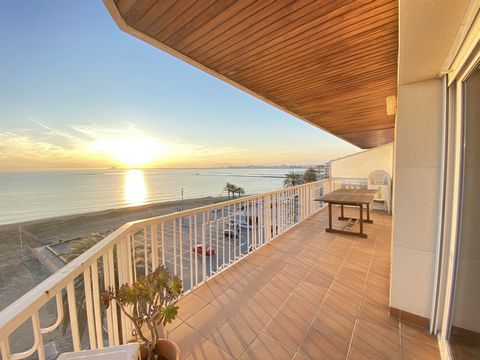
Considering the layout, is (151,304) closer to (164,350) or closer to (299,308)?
(164,350)

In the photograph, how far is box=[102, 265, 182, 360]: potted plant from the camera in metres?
1.13

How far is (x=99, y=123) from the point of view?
50.2 ft

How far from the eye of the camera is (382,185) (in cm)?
623

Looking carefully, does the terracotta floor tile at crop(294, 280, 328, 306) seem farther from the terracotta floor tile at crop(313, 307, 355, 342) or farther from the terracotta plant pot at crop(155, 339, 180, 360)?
the terracotta plant pot at crop(155, 339, 180, 360)

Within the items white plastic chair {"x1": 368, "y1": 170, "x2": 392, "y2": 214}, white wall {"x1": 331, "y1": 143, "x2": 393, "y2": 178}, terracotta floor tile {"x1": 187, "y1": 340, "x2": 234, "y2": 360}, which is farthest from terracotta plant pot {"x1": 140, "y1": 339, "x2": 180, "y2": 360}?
white wall {"x1": 331, "y1": 143, "x2": 393, "y2": 178}

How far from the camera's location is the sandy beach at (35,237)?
1128 cm

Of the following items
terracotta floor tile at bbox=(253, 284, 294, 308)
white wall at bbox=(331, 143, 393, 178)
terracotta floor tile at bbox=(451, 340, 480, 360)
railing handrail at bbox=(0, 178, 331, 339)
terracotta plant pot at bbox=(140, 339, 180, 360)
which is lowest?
terracotta floor tile at bbox=(253, 284, 294, 308)

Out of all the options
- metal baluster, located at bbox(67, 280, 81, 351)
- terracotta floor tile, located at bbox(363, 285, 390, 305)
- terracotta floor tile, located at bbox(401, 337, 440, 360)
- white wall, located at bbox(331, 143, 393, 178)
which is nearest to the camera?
metal baluster, located at bbox(67, 280, 81, 351)

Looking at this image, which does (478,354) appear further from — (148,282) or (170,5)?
(170,5)

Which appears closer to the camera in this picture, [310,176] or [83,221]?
[310,176]

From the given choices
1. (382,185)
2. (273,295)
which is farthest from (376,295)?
(382,185)

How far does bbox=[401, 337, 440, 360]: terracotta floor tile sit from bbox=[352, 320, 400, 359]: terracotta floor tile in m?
0.04

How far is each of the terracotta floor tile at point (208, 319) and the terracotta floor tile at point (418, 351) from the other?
1.47m

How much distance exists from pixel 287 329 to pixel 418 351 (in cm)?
99
